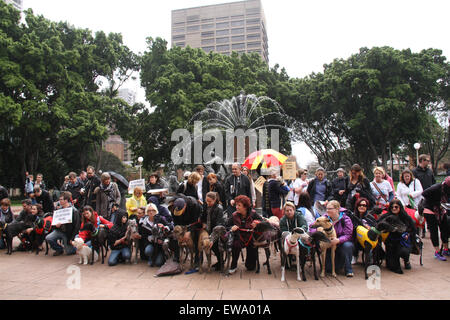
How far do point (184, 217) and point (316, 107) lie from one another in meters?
24.1

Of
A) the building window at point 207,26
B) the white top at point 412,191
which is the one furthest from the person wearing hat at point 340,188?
the building window at point 207,26

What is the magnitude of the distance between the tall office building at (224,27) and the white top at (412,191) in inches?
3804

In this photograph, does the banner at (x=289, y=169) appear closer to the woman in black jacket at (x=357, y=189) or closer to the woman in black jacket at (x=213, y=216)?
the woman in black jacket at (x=357, y=189)

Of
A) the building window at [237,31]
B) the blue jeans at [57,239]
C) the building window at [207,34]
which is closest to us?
the blue jeans at [57,239]

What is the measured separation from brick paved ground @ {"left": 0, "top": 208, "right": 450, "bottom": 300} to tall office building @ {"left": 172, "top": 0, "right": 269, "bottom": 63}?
99.2m

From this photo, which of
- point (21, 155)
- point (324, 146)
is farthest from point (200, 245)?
point (324, 146)

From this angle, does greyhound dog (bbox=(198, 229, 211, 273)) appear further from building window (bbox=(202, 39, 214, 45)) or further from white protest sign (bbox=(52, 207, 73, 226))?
building window (bbox=(202, 39, 214, 45))

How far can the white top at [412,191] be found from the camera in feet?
24.9

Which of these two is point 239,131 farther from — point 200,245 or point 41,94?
point 41,94

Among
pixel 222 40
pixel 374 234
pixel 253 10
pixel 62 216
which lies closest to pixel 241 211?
pixel 374 234

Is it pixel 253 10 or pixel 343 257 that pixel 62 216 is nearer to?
pixel 343 257

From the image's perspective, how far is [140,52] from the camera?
3011cm

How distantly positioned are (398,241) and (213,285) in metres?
3.43

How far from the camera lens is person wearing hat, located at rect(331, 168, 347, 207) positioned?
7.53 meters
